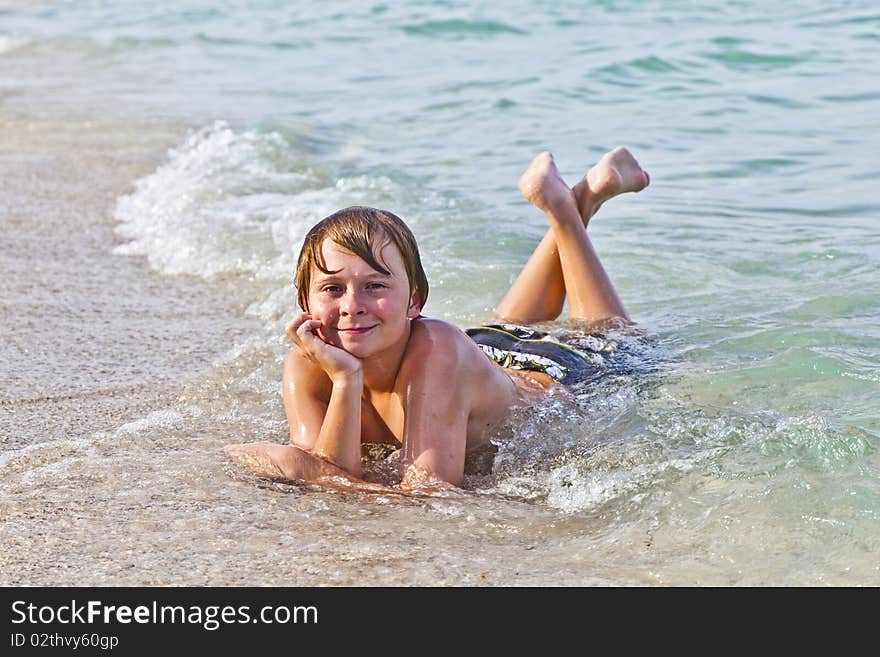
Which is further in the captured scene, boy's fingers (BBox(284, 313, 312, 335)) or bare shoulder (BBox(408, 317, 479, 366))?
bare shoulder (BBox(408, 317, 479, 366))

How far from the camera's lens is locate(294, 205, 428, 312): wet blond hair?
3359 mm

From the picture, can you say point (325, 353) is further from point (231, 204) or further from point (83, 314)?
point (231, 204)

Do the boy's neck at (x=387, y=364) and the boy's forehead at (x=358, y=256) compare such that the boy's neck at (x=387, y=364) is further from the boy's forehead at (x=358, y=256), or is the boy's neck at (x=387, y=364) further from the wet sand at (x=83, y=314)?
the wet sand at (x=83, y=314)

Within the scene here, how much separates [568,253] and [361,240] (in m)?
1.54

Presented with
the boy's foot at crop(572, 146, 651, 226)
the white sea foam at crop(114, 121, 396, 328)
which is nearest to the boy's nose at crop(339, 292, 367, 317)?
the boy's foot at crop(572, 146, 651, 226)

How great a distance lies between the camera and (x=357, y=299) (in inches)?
133

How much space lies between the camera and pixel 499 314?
4.89m

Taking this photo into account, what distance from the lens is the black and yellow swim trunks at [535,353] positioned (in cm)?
421

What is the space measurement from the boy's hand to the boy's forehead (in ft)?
0.58

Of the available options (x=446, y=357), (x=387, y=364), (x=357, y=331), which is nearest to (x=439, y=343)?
(x=446, y=357)

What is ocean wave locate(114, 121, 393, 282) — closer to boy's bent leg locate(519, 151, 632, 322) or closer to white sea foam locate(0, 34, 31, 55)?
boy's bent leg locate(519, 151, 632, 322)

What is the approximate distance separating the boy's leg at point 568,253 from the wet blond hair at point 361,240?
4.29ft

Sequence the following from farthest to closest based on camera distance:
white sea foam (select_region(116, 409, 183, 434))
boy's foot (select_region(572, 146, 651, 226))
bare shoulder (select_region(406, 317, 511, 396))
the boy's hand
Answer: boy's foot (select_region(572, 146, 651, 226)) → white sea foam (select_region(116, 409, 183, 434)) → bare shoulder (select_region(406, 317, 511, 396)) → the boy's hand

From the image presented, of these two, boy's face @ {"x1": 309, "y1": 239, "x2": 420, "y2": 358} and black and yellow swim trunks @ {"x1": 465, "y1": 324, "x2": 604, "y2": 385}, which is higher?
boy's face @ {"x1": 309, "y1": 239, "x2": 420, "y2": 358}
